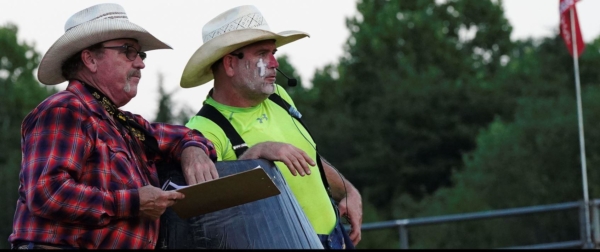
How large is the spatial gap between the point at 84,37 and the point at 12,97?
54603 mm

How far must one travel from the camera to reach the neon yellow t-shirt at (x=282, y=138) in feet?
17.8

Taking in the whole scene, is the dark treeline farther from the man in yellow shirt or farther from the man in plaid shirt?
the man in plaid shirt

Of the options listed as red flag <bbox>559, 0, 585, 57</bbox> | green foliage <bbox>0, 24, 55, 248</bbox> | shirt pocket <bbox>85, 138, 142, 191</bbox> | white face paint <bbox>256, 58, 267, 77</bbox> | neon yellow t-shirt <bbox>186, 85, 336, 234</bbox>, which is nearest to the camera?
shirt pocket <bbox>85, 138, 142, 191</bbox>

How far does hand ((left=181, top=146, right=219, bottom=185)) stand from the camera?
4.38m

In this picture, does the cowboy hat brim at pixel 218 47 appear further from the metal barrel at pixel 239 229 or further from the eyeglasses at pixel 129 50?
the metal barrel at pixel 239 229

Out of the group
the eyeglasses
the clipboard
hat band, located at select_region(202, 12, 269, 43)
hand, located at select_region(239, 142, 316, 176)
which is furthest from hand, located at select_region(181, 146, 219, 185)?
hat band, located at select_region(202, 12, 269, 43)

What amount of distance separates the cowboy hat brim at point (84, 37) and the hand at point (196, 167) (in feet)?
1.61

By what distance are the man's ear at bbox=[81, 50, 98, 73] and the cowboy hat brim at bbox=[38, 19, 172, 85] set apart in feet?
0.08

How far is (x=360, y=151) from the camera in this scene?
5981cm

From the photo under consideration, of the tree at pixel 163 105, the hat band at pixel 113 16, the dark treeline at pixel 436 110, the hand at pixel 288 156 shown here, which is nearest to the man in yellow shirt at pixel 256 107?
the hand at pixel 288 156

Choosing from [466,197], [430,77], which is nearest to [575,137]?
[466,197]

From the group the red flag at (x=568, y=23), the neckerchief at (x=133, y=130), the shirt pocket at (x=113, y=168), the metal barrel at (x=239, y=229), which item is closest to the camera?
the shirt pocket at (x=113, y=168)

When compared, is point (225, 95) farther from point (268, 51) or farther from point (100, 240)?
point (100, 240)

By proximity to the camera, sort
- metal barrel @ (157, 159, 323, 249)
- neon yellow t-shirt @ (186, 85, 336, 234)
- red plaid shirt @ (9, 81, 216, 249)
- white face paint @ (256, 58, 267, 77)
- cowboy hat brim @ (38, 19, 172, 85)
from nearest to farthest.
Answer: red plaid shirt @ (9, 81, 216, 249) < metal barrel @ (157, 159, 323, 249) < cowboy hat brim @ (38, 19, 172, 85) < neon yellow t-shirt @ (186, 85, 336, 234) < white face paint @ (256, 58, 267, 77)
